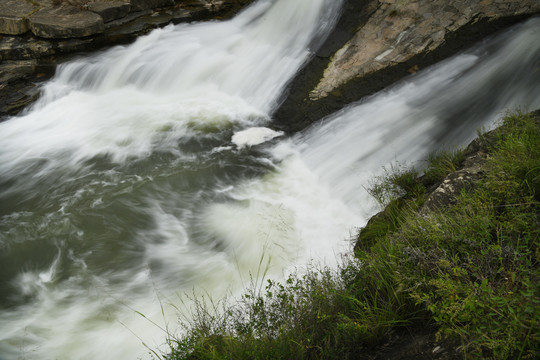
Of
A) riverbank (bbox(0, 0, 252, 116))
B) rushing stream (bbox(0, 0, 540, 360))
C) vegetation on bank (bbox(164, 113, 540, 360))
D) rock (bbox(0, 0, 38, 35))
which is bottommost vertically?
vegetation on bank (bbox(164, 113, 540, 360))

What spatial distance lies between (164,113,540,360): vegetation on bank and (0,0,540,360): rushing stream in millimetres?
1315

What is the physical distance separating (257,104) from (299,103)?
2.39 ft

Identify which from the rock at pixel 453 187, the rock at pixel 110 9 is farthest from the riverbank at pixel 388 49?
the rock at pixel 110 9

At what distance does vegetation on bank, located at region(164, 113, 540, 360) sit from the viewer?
2.07 m

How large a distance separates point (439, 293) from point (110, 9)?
25.7 feet

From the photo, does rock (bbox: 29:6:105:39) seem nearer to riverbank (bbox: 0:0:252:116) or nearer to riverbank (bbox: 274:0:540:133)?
riverbank (bbox: 0:0:252:116)

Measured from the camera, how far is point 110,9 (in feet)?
25.6

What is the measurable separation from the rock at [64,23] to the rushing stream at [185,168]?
50 centimetres

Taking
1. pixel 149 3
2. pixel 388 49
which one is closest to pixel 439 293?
pixel 388 49

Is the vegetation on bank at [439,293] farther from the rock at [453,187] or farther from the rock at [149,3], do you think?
the rock at [149,3]

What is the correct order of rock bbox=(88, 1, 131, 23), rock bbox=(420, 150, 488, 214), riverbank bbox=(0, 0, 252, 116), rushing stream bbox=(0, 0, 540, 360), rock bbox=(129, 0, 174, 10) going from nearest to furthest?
1. rock bbox=(420, 150, 488, 214)
2. rushing stream bbox=(0, 0, 540, 360)
3. riverbank bbox=(0, 0, 252, 116)
4. rock bbox=(88, 1, 131, 23)
5. rock bbox=(129, 0, 174, 10)

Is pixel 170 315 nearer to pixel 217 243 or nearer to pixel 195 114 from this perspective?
pixel 217 243

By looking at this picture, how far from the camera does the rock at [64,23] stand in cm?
737

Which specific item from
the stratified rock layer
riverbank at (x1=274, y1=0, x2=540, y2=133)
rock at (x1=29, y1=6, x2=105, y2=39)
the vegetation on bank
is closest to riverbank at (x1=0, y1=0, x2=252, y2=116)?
rock at (x1=29, y1=6, x2=105, y2=39)
